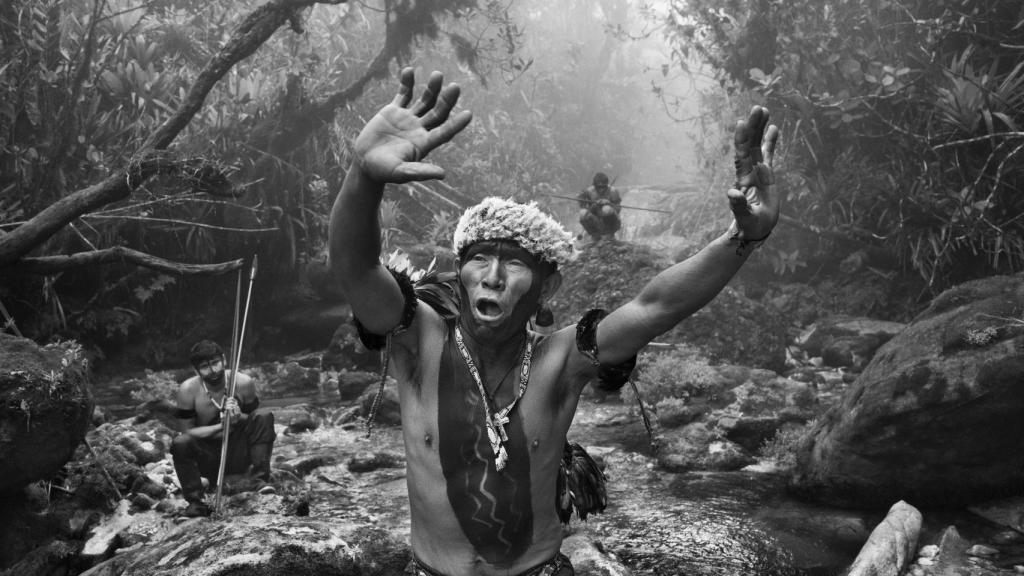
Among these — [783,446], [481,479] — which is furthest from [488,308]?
[783,446]

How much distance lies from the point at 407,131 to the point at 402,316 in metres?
0.64

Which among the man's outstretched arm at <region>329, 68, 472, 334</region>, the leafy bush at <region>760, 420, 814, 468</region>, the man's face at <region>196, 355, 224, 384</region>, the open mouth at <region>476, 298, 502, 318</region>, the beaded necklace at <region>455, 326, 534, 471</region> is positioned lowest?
the leafy bush at <region>760, 420, 814, 468</region>

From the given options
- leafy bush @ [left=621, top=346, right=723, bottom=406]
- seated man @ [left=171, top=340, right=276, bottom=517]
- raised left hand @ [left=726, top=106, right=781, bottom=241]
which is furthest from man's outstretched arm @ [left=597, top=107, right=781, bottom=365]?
leafy bush @ [left=621, top=346, right=723, bottom=406]

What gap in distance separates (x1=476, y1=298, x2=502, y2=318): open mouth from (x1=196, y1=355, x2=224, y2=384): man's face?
14.7ft

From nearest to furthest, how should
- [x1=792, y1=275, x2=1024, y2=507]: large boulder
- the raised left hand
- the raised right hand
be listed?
the raised right hand
the raised left hand
[x1=792, y1=275, x2=1024, y2=507]: large boulder

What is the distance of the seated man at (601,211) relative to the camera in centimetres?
1268

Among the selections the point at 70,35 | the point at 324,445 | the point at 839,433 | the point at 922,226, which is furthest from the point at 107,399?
the point at 922,226

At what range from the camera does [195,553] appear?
344cm

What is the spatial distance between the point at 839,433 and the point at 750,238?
167 inches

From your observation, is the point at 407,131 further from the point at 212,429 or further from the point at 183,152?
the point at 183,152

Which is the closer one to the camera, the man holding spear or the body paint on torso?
the body paint on torso

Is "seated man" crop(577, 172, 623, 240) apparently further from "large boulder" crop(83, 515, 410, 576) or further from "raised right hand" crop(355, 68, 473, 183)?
"raised right hand" crop(355, 68, 473, 183)

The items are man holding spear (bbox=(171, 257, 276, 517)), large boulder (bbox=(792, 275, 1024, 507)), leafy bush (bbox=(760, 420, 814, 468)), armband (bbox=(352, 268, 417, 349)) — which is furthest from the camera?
leafy bush (bbox=(760, 420, 814, 468))

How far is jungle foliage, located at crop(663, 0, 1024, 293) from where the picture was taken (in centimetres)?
1038
